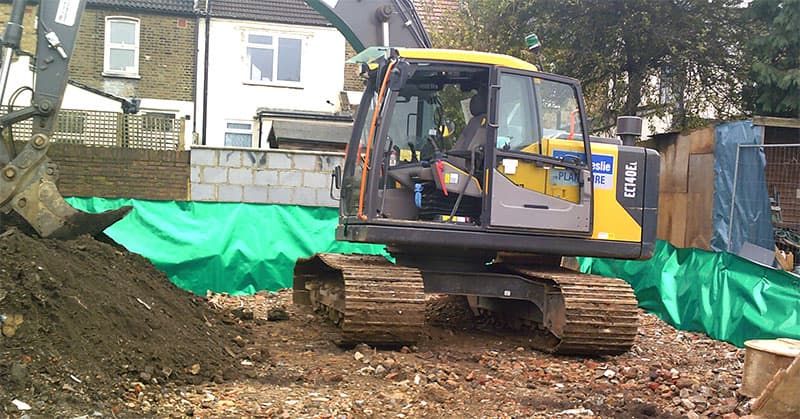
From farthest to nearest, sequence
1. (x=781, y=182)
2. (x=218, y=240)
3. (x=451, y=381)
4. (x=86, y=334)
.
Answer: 1. (x=218, y=240)
2. (x=781, y=182)
3. (x=451, y=381)
4. (x=86, y=334)

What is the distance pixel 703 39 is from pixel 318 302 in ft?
27.1

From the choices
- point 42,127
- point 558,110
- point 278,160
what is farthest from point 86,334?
point 278,160

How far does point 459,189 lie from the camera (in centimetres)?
666

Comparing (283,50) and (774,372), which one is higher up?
(283,50)

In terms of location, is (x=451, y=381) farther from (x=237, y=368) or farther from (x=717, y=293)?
(x=717, y=293)

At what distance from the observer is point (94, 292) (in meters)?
5.70

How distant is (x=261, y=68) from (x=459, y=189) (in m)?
15.4

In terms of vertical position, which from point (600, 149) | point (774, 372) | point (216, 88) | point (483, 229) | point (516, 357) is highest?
point (216, 88)

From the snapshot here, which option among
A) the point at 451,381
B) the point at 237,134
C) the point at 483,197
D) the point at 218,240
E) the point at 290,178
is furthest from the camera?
the point at 237,134

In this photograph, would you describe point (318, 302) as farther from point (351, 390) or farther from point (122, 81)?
point (122, 81)

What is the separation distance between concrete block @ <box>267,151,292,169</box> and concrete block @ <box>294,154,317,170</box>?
0.11m

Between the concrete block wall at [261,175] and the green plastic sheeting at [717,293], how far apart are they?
16.5 ft

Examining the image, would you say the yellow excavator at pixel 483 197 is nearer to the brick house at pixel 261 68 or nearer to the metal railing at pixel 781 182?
the metal railing at pixel 781 182

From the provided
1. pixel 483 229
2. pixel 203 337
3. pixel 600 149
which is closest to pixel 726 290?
pixel 600 149
